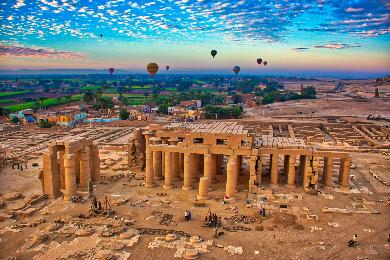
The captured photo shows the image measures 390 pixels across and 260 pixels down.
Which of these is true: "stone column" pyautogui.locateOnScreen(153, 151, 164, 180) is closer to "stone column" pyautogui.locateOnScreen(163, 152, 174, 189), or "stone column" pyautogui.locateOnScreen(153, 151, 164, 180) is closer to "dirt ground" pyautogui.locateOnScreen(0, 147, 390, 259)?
"dirt ground" pyautogui.locateOnScreen(0, 147, 390, 259)

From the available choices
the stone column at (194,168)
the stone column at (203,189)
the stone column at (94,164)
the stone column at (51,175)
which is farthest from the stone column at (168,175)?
the stone column at (51,175)

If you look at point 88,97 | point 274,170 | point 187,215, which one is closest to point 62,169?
point 187,215

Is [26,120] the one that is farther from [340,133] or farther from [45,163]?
[340,133]

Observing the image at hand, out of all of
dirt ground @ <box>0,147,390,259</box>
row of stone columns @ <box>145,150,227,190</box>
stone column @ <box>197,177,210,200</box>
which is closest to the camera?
dirt ground @ <box>0,147,390,259</box>

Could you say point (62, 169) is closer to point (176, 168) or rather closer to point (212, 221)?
point (176, 168)

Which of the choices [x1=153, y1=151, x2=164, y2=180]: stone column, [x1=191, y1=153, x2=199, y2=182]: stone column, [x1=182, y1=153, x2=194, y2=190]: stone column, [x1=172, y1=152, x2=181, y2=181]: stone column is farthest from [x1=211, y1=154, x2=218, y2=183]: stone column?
[x1=153, y1=151, x2=164, y2=180]: stone column

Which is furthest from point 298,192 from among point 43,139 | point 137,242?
point 43,139
